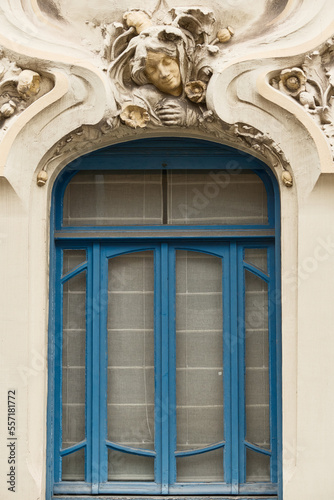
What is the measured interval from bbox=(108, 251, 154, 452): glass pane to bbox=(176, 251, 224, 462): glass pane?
29 centimetres

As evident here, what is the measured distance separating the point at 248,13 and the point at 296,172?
161 cm

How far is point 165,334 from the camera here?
26.9 ft

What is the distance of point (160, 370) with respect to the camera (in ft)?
26.9

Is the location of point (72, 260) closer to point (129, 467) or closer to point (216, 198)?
point (216, 198)

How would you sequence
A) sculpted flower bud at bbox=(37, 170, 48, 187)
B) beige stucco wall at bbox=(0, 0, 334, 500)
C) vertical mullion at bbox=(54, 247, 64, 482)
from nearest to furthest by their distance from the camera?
1. beige stucco wall at bbox=(0, 0, 334, 500)
2. sculpted flower bud at bbox=(37, 170, 48, 187)
3. vertical mullion at bbox=(54, 247, 64, 482)

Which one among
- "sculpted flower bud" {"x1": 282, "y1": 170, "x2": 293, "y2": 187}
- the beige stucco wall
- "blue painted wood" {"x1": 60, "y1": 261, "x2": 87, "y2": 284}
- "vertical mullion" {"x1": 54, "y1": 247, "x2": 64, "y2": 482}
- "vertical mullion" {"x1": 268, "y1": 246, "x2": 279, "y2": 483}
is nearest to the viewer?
the beige stucco wall

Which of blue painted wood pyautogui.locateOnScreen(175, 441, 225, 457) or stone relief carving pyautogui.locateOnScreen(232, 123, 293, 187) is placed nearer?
stone relief carving pyautogui.locateOnScreen(232, 123, 293, 187)

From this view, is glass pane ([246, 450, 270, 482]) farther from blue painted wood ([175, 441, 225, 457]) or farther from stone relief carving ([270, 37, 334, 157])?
stone relief carving ([270, 37, 334, 157])

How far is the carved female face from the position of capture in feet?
25.5

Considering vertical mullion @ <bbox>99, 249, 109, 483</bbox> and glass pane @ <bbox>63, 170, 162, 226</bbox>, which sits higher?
glass pane @ <bbox>63, 170, 162, 226</bbox>

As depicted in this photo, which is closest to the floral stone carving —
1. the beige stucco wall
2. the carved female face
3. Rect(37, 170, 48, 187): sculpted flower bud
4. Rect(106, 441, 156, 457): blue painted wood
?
the carved female face

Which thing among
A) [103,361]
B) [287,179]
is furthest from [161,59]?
[103,361]

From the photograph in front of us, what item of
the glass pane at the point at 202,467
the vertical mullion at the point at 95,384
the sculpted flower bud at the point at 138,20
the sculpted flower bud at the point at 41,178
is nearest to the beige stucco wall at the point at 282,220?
the sculpted flower bud at the point at 41,178

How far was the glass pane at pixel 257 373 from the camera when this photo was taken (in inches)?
322
